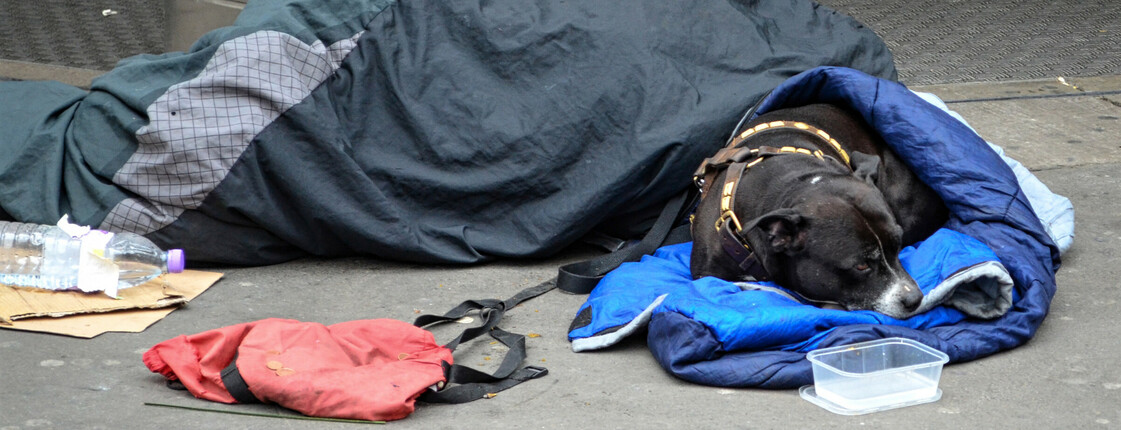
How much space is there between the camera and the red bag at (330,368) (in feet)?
8.88

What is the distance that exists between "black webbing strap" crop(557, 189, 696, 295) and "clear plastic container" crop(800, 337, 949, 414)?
3.56 ft

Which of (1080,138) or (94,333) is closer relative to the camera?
(94,333)

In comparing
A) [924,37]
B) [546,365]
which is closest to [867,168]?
[546,365]

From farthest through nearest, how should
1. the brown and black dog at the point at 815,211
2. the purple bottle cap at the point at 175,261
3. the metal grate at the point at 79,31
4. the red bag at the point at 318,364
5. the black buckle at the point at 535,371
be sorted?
the metal grate at the point at 79,31 < the purple bottle cap at the point at 175,261 < the brown and black dog at the point at 815,211 < the black buckle at the point at 535,371 < the red bag at the point at 318,364

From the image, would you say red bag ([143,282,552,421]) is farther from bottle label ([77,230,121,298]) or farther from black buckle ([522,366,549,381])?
bottle label ([77,230,121,298])

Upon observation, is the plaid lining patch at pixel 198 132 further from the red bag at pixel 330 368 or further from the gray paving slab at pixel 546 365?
the red bag at pixel 330 368

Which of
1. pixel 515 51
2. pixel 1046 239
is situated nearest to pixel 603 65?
pixel 515 51

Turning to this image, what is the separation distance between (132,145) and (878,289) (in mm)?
2642

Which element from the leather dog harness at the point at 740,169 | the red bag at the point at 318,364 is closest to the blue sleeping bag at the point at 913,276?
the leather dog harness at the point at 740,169

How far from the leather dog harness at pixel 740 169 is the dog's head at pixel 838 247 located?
0.05 m

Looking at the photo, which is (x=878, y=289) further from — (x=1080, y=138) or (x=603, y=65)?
(x=1080, y=138)

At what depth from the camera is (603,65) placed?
167 inches

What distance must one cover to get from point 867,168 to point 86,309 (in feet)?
8.50

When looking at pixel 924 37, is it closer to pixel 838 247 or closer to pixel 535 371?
pixel 838 247
